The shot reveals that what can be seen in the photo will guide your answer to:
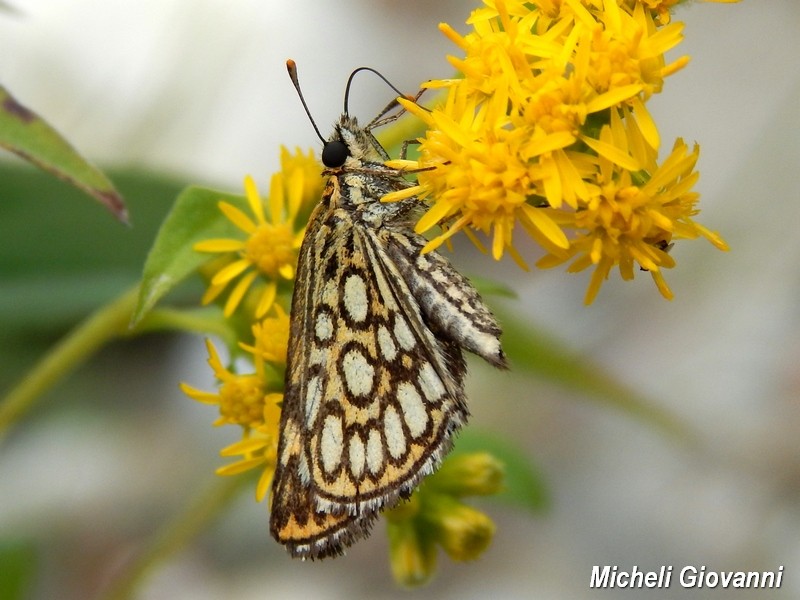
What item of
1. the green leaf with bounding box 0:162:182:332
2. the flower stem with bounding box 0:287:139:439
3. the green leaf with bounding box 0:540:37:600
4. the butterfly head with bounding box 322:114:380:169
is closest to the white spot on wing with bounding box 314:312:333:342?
the butterfly head with bounding box 322:114:380:169

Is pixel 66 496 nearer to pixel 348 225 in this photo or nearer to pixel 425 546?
pixel 425 546

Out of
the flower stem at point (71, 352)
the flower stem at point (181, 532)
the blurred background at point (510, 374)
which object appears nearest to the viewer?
the flower stem at point (71, 352)

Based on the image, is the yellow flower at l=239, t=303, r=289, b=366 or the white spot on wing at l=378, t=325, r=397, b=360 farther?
the yellow flower at l=239, t=303, r=289, b=366

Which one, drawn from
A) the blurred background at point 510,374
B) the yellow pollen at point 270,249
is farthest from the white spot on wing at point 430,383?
the blurred background at point 510,374

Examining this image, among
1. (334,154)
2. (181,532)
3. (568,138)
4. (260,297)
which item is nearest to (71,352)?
(260,297)

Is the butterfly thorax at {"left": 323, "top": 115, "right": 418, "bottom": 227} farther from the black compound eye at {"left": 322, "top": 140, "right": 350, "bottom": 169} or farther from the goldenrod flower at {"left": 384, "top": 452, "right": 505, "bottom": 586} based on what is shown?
the goldenrod flower at {"left": 384, "top": 452, "right": 505, "bottom": 586}

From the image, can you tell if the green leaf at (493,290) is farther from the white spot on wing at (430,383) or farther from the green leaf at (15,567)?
the green leaf at (15,567)

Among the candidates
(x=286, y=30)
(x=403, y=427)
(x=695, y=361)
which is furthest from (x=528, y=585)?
(x=286, y=30)
